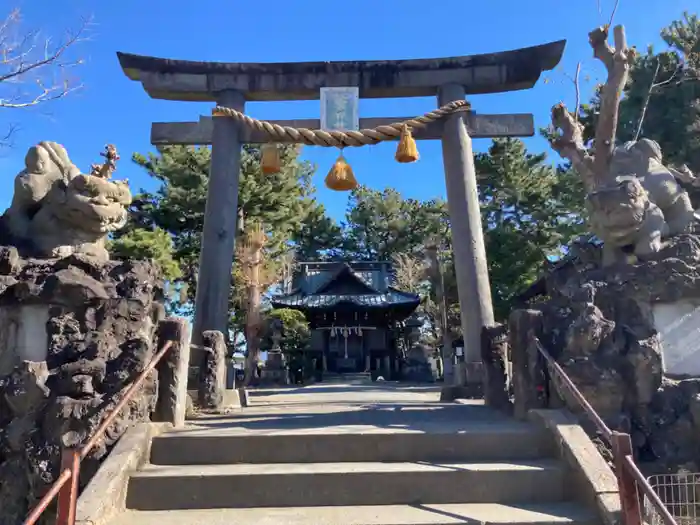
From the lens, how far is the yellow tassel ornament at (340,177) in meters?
8.53

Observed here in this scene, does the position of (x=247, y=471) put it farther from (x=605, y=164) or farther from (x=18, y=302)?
(x=605, y=164)

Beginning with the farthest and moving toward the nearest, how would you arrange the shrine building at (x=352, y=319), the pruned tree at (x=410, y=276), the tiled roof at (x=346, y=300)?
the pruned tree at (x=410, y=276), the shrine building at (x=352, y=319), the tiled roof at (x=346, y=300)

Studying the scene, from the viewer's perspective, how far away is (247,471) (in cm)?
384

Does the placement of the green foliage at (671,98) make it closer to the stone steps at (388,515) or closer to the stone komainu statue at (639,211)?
the stone komainu statue at (639,211)

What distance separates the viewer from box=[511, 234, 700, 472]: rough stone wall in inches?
167

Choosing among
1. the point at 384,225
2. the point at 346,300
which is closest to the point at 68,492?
the point at 346,300

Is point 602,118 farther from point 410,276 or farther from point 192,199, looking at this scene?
point 410,276

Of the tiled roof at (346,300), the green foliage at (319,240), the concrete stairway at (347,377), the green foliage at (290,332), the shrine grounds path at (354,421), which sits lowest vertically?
the shrine grounds path at (354,421)

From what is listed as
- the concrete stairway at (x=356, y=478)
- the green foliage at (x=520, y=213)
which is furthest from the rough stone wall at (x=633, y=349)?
the green foliage at (x=520, y=213)

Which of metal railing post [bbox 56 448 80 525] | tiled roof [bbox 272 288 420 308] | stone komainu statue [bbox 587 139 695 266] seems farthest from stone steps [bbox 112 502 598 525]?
tiled roof [bbox 272 288 420 308]

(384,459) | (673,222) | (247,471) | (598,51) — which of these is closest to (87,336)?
(247,471)

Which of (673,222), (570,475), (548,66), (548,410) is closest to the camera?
(570,475)

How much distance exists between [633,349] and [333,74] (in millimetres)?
7368

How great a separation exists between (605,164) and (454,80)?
3.81m
